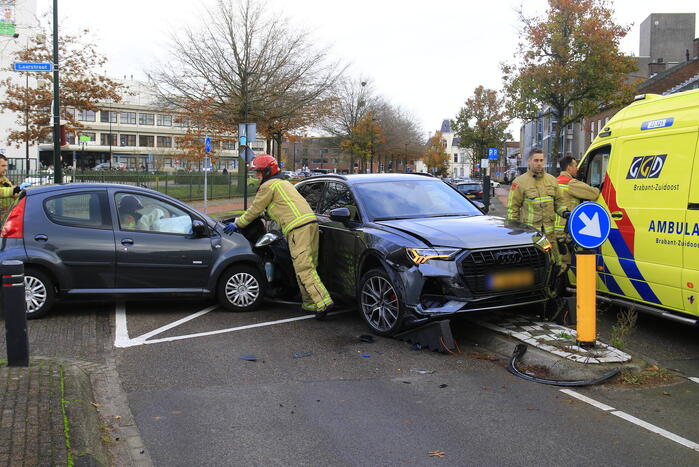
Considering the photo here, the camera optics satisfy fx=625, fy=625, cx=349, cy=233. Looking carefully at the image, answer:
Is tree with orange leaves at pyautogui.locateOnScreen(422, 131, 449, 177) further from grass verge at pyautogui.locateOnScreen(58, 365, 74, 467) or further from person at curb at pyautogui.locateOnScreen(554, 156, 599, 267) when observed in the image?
grass verge at pyautogui.locateOnScreen(58, 365, 74, 467)

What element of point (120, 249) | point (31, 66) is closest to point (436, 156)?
point (31, 66)

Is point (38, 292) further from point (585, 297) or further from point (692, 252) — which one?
point (692, 252)

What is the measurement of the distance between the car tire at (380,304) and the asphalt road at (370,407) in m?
0.18

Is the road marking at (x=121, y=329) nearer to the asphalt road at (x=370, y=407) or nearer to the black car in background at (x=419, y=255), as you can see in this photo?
the asphalt road at (x=370, y=407)

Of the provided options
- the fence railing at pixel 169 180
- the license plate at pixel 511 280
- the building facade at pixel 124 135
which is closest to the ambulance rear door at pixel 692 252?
the license plate at pixel 511 280

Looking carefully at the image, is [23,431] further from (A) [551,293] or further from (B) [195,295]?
(A) [551,293]

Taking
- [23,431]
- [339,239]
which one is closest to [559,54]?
[339,239]

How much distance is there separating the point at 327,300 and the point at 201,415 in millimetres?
2809

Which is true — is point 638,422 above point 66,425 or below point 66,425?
below

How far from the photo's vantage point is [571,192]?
763 centimetres

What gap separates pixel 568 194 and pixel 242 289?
167 inches

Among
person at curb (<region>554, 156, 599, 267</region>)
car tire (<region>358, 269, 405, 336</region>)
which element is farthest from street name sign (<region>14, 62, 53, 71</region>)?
person at curb (<region>554, 156, 599, 267</region>)

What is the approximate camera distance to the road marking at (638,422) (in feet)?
13.0

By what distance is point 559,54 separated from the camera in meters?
27.8
